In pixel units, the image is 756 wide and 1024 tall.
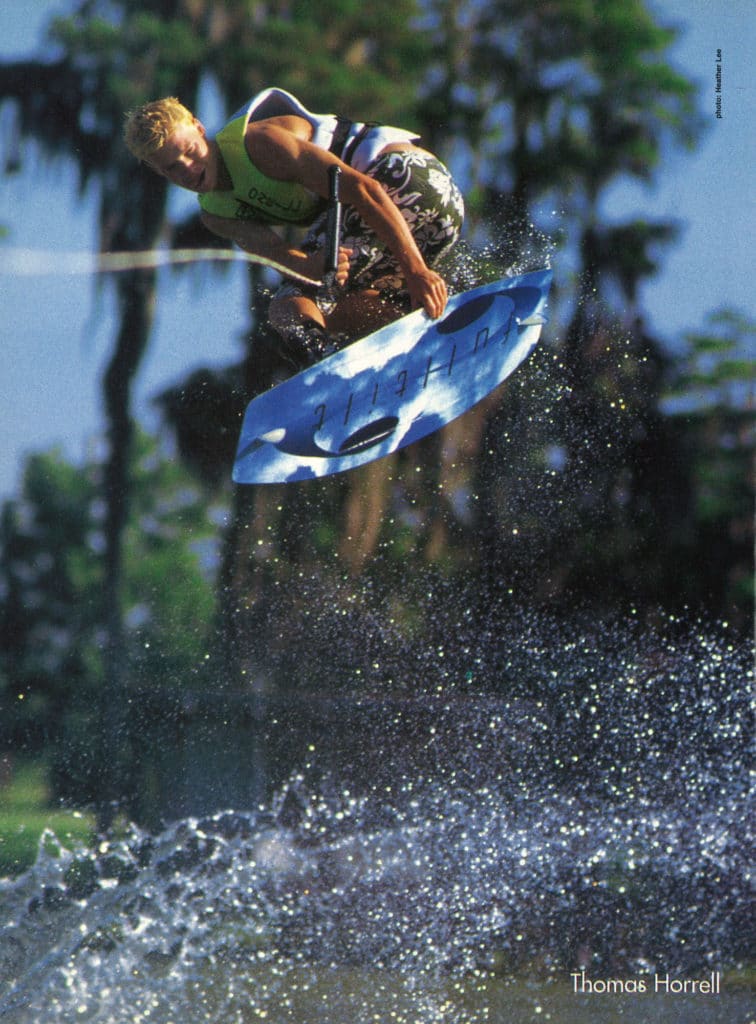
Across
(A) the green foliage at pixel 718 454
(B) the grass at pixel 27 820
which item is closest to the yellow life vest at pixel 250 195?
(A) the green foliage at pixel 718 454

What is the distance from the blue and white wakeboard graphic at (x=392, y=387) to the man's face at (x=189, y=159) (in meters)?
0.37

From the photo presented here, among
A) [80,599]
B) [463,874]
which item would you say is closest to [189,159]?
[80,599]

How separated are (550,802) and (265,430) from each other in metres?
→ 0.82

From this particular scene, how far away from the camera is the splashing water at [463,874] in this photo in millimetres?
1945

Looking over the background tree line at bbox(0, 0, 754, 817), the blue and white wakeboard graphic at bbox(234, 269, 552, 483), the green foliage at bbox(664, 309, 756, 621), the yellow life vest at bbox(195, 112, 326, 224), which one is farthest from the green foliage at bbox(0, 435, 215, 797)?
the green foliage at bbox(664, 309, 756, 621)

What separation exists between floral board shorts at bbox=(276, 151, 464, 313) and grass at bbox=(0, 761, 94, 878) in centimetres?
91

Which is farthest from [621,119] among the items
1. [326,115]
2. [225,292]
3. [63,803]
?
[63,803]

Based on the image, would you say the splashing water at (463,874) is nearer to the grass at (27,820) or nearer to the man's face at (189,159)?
the grass at (27,820)

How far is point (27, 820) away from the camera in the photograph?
1.91 meters

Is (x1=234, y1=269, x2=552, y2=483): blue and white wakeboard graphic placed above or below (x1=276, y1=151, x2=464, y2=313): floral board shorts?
below

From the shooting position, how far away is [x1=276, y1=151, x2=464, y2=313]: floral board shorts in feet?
6.51

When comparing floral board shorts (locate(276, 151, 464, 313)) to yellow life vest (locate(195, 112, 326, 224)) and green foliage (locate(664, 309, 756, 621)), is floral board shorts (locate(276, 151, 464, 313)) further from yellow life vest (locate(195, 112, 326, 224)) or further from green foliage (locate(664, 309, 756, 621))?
green foliage (locate(664, 309, 756, 621))

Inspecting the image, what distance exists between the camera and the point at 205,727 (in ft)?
6.41

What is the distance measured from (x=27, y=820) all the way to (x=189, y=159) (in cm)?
113
